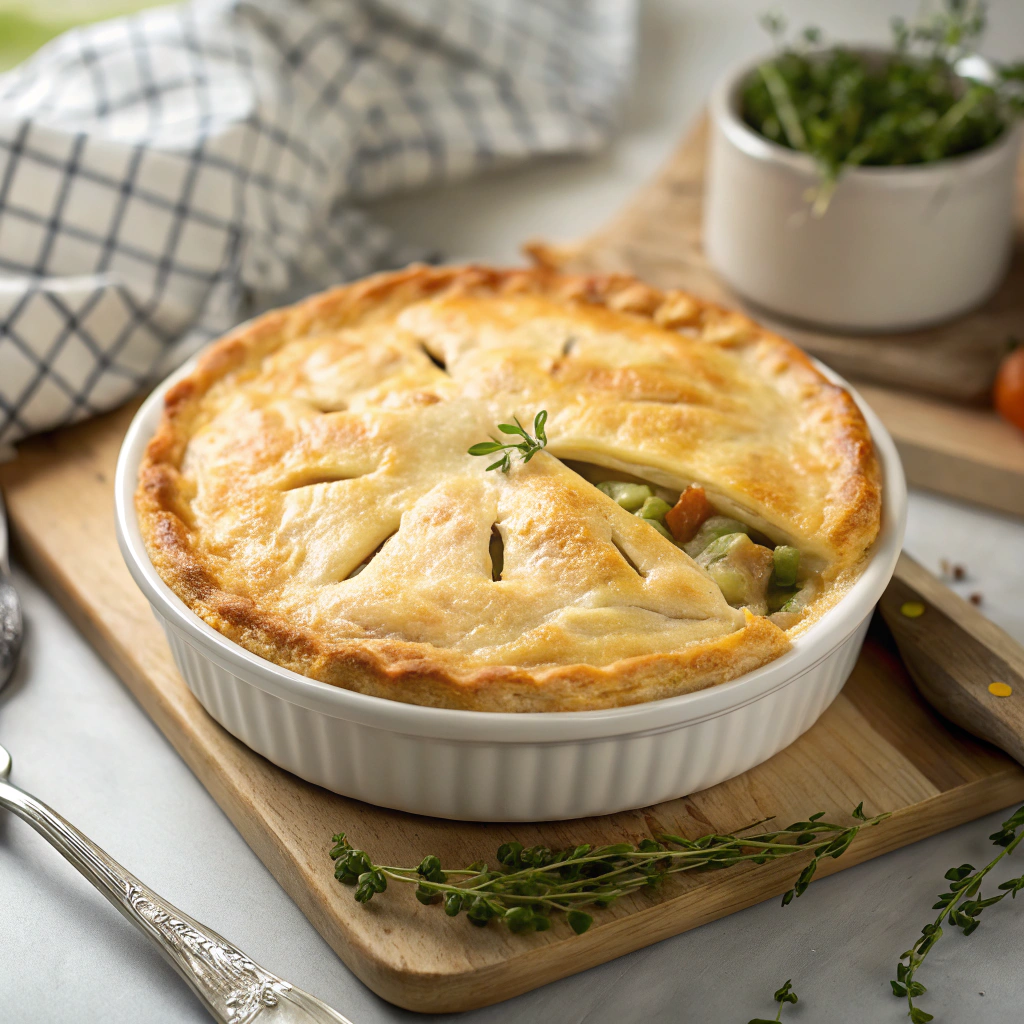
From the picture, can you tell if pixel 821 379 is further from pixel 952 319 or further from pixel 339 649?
pixel 339 649

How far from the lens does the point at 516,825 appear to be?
210 cm

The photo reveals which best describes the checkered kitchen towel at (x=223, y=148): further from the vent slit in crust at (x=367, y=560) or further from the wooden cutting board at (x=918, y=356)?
the vent slit in crust at (x=367, y=560)

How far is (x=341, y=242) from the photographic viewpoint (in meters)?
3.74

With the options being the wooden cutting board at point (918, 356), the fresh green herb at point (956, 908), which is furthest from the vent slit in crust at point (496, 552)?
the wooden cutting board at point (918, 356)

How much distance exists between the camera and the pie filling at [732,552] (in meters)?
2.13

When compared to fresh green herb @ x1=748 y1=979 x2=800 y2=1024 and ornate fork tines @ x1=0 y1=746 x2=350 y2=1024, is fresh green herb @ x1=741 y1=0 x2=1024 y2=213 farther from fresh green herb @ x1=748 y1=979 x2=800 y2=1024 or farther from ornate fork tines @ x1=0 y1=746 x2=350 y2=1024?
ornate fork tines @ x1=0 y1=746 x2=350 y2=1024

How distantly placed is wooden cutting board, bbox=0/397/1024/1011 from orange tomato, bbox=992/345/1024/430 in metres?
0.88

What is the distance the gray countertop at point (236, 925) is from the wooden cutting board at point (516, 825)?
4 cm

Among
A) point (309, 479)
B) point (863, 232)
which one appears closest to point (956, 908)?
point (309, 479)

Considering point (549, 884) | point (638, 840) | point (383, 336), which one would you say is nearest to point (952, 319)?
point (383, 336)

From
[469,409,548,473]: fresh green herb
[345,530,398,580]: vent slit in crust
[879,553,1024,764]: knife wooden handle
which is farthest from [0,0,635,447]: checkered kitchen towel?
[879,553,1024,764]: knife wooden handle

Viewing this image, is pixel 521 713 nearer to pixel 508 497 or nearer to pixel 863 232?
pixel 508 497

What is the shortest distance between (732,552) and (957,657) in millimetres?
528

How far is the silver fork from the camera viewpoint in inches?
70.2
